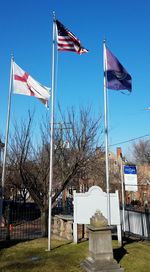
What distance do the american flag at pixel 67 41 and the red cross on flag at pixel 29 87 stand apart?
1652 mm

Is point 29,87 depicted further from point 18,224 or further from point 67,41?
point 18,224

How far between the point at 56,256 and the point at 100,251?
200 cm

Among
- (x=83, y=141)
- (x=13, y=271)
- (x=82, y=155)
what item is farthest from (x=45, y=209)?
(x=13, y=271)

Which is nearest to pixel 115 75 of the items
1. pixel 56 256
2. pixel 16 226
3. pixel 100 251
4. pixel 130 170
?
pixel 130 170

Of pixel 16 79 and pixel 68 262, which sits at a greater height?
pixel 16 79

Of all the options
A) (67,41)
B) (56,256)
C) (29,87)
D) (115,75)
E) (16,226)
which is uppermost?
(67,41)

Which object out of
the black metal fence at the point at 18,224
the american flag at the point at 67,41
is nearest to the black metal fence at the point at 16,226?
the black metal fence at the point at 18,224

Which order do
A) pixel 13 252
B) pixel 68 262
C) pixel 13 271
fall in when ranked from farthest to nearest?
pixel 13 252 → pixel 68 262 → pixel 13 271

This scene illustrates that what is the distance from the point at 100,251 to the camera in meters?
7.89

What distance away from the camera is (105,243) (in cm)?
801

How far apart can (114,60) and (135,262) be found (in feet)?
24.0

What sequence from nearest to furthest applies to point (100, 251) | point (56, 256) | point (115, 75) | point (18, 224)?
1. point (100, 251)
2. point (56, 256)
3. point (115, 75)
4. point (18, 224)

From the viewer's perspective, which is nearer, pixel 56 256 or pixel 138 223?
pixel 56 256

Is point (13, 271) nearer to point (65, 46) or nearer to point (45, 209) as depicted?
point (45, 209)
